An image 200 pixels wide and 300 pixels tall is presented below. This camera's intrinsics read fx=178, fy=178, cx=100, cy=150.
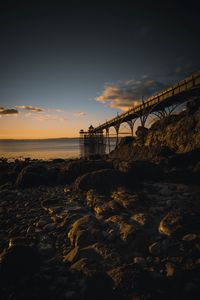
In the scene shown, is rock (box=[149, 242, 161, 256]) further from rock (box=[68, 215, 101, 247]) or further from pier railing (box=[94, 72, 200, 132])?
pier railing (box=[94, 72, 200, 132])

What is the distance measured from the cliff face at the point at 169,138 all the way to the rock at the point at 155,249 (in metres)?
7.21

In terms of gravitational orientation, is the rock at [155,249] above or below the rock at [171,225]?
below

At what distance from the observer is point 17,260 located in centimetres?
317

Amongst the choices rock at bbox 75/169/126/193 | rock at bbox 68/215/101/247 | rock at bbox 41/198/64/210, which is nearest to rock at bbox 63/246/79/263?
rock at bbox 68/215/101/247

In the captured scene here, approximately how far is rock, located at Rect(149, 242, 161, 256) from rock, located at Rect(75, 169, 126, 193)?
369 cm

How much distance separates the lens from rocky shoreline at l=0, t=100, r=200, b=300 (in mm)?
2732

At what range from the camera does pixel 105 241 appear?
397 cm

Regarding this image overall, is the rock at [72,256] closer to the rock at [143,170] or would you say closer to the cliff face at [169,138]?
the rock at [143,170]

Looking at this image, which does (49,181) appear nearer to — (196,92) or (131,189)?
(131,189)

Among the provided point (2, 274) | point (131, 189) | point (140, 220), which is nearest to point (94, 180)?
point (131, 189)

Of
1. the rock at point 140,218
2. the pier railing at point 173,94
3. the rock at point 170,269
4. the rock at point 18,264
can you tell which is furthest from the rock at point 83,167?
the pier railing at point 173,94

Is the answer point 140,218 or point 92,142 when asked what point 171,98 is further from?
point 92,142

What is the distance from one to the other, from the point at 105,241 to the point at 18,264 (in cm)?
177

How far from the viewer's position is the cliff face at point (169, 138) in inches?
438
